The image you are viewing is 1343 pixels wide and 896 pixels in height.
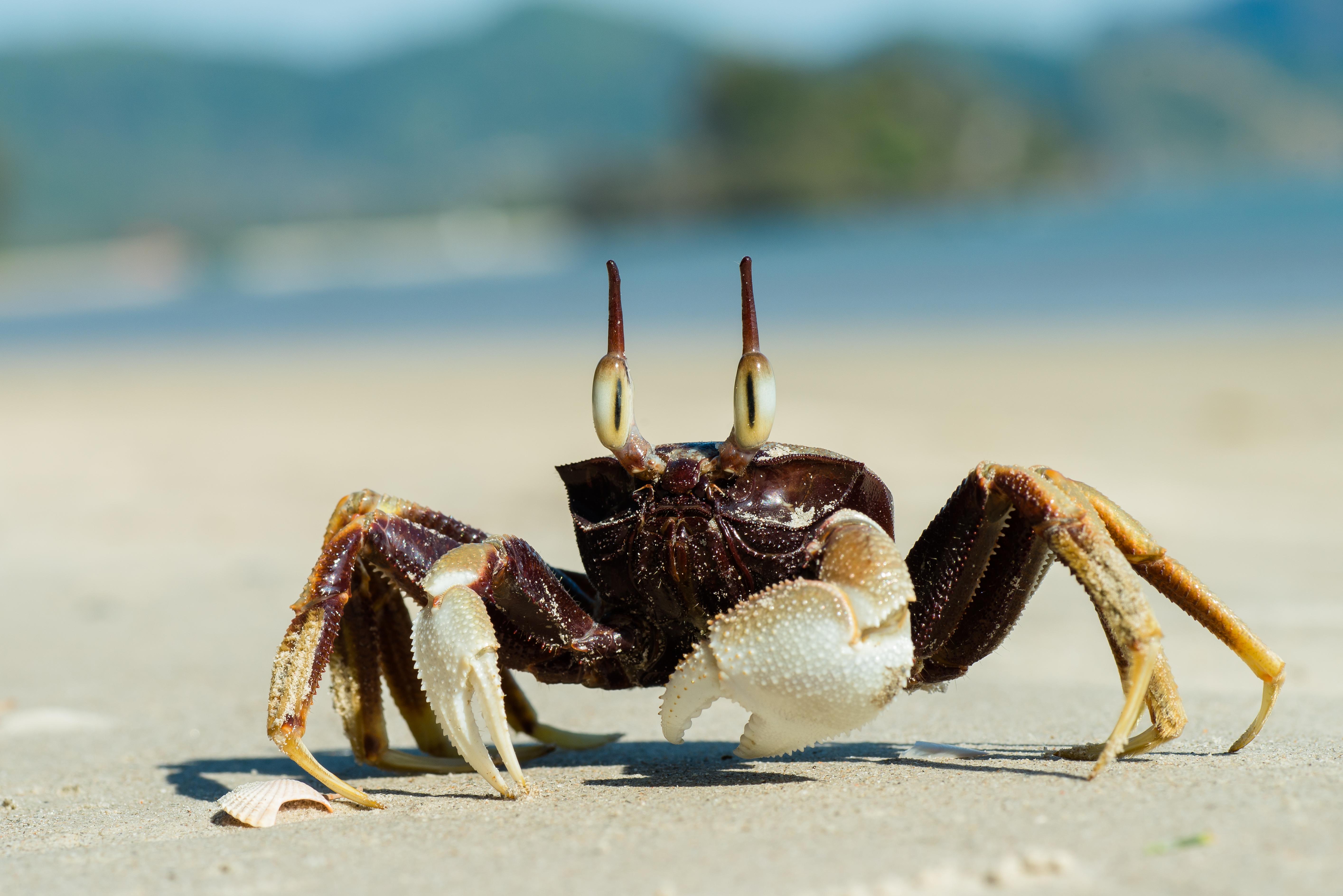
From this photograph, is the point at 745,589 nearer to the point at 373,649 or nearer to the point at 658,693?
the point at 373,649

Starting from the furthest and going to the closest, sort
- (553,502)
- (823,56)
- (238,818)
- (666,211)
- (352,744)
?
(823,56)
(666,211)
(553,502)
(352,744)
(238,818)

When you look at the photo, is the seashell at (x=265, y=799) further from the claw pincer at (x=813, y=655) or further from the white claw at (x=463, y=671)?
the claw pincer at (x=813, y=655)

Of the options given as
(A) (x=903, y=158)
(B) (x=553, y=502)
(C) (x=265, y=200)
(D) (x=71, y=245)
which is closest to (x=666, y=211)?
(A) (x=903, y=158)

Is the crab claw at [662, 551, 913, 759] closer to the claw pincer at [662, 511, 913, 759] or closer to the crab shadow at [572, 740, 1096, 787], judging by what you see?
the claw pincer at [662, 511, 913, 759]

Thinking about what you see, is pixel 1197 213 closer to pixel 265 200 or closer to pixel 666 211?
pixel 666 211

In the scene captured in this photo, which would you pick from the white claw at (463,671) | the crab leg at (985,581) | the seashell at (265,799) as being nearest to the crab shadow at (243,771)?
the seashell at (265,799)

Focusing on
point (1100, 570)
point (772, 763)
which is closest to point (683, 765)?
point (772, 763)
